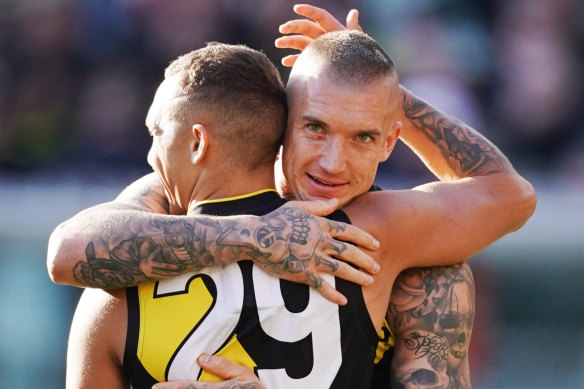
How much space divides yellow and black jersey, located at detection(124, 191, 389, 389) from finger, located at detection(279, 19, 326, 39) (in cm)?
133

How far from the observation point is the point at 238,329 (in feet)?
11.1

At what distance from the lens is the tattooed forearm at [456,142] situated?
4168 millimetres

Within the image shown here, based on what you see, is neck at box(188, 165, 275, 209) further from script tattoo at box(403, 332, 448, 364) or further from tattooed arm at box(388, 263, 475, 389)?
script tattoo at box(403, 332, 448, 364)

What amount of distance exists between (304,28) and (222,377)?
1745mm

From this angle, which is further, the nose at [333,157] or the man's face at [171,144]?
the nose at [333,157]

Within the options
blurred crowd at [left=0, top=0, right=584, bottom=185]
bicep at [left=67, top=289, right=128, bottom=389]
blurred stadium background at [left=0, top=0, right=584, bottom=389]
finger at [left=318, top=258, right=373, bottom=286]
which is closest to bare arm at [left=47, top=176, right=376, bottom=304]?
finger at [left=318, top=258, right=373, bottom=286]

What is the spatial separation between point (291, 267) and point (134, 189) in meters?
0.92

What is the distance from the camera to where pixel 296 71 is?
12.7ft

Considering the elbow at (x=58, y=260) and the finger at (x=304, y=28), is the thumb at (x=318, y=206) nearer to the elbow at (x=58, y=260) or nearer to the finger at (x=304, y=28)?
the elbow at (x=58, y=260)

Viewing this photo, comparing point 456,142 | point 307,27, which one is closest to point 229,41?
point 307,27

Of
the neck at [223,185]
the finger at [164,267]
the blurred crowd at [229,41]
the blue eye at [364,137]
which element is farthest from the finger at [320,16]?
the blurred crowd at [229,41]

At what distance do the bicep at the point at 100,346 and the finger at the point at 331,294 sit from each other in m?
0.73

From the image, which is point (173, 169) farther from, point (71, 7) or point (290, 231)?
point (71, 7)

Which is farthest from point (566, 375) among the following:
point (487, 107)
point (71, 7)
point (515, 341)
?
point (71, 7)
